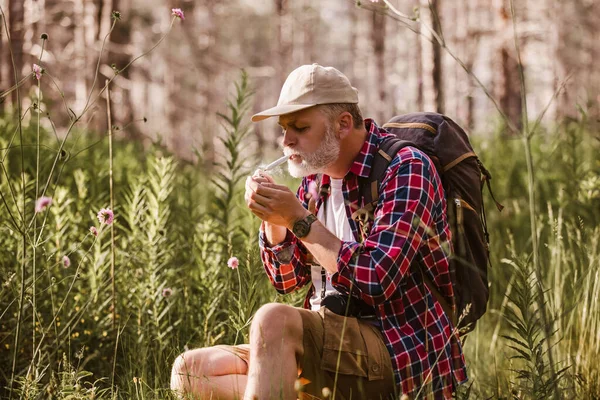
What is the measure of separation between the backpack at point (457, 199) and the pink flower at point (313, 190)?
0.88 ft

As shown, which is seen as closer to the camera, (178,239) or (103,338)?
Answer: (103,338)

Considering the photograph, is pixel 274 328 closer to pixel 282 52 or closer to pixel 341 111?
pixel 341 111

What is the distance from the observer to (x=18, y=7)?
8.98 meters

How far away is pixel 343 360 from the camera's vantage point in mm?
2551

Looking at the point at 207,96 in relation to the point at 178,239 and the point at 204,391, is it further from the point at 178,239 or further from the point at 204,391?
the point at 204,391

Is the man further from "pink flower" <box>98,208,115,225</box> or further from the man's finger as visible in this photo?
"pink flower" <box>98,208,115,225</box>

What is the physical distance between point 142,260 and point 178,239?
78 cm

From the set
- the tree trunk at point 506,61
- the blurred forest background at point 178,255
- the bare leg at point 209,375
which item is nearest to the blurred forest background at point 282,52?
the tree trunk at point 506,61

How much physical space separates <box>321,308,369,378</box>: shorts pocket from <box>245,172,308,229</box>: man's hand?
375 mm

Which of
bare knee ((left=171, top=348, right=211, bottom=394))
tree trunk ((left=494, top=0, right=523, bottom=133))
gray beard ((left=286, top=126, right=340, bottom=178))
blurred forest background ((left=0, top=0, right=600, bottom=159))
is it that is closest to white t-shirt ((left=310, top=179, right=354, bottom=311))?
gray beard ((left=286, top=126, right=340, bottom=178))

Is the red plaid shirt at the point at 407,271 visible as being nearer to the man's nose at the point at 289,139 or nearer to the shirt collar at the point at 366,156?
the shirt collar at the point at 366,156

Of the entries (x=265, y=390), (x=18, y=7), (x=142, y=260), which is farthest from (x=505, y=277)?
(x=18, y=7)

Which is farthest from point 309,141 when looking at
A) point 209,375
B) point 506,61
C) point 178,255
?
point 506,61

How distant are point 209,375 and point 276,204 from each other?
28.7 inches
